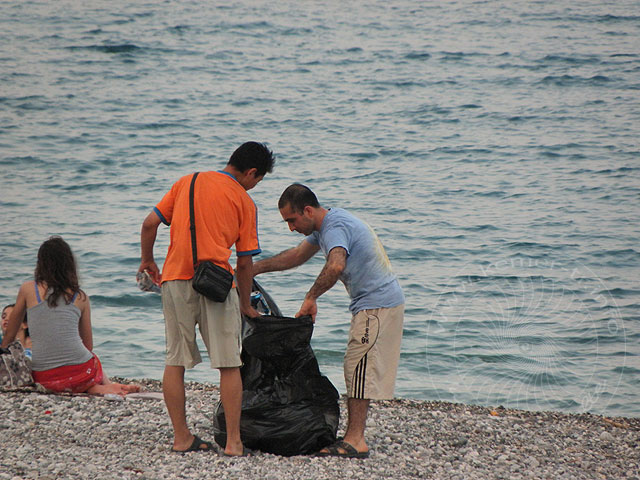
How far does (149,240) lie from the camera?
4.36 meters

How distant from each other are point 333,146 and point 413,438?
48.2ft

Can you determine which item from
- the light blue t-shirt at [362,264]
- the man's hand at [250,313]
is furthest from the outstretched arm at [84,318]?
the light blue t-shirt at [362,264]

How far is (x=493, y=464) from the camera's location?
15.0ft

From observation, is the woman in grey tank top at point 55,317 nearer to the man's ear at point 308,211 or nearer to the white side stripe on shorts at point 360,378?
the man's ear at point 308,211

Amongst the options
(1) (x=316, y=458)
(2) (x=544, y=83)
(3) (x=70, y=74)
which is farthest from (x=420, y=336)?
(3) (x=70, y=74)

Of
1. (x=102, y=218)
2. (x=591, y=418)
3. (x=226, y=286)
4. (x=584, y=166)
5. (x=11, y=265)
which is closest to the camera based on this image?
(x=226, y=286)

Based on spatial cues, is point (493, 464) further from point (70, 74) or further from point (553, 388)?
point (70, 74)

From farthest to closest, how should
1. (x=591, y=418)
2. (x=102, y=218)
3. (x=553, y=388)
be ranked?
1. (x=102, y=218)
2. (x=553, y=388)
3. (x=591, y=418)

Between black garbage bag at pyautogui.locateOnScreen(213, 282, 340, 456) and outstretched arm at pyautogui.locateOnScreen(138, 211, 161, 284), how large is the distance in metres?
0.63

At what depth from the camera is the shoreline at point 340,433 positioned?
4.09 meters

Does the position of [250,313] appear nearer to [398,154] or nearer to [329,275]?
[329,275]

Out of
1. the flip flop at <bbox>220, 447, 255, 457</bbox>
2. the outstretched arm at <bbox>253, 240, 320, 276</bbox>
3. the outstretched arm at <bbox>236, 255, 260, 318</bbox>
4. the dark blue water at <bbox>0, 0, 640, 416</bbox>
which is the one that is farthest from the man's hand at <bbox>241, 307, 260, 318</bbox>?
the dark blue water at <bbox>0, 0, 640, 416</bbox>

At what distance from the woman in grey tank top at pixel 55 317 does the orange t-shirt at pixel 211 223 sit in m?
1.33

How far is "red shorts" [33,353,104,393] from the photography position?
5.46 metres
